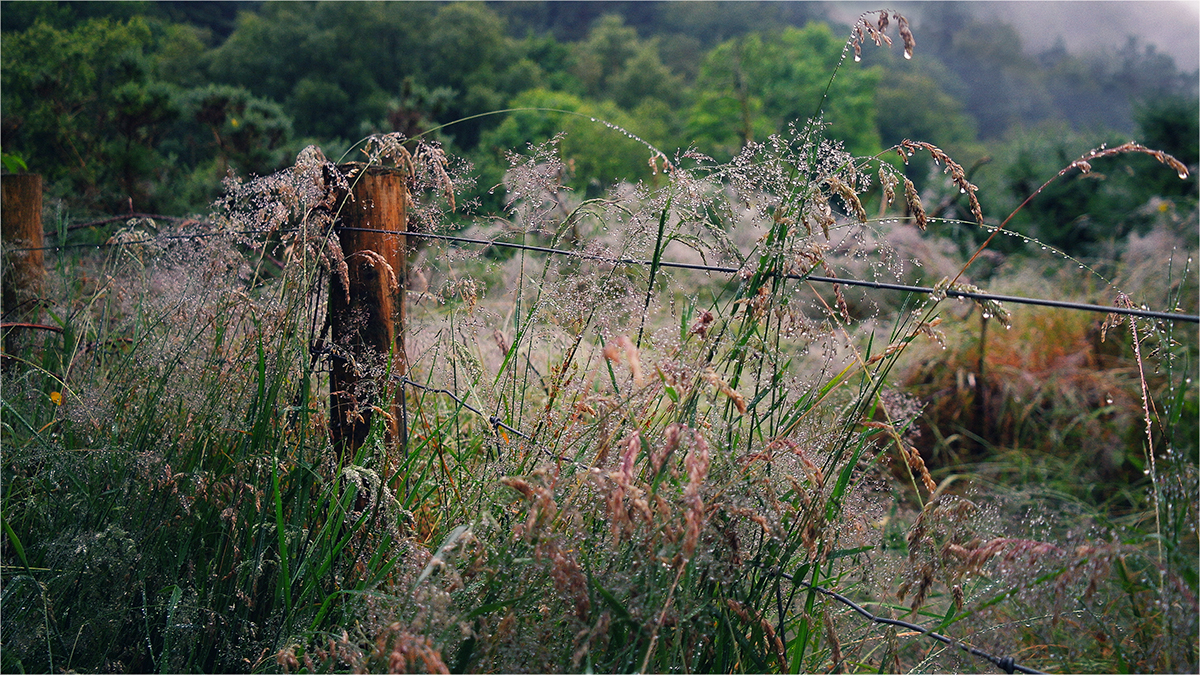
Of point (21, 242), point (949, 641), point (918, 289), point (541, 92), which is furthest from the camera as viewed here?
point (541, 92)

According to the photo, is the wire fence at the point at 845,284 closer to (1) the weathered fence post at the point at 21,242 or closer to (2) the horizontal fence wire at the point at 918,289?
(2) the horizontal fence wire at the point at 918,289

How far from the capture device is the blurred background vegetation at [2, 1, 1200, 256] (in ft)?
23.2

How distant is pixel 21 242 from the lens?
287cm

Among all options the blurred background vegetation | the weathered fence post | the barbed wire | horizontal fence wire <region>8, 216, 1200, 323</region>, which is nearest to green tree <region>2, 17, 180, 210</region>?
the blurred background vegetation

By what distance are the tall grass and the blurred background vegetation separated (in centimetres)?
30

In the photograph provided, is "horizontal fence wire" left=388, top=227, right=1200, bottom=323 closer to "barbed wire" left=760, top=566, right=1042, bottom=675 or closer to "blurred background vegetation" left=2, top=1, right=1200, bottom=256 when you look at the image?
"blurred background vegetation" left=2, top=1, right=1200, bottom=256

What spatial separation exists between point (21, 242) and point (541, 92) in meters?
16.9

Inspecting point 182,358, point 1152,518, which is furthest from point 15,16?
point 1152,518

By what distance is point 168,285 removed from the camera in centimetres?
200

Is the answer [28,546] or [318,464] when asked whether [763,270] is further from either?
[28,546]

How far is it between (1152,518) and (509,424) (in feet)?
10.9

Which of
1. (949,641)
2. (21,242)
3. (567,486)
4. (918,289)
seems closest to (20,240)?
(21,242)

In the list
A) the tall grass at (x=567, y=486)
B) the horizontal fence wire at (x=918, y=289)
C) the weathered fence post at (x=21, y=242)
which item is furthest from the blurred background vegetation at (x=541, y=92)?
the weathered fence post at (x=21, y=242)

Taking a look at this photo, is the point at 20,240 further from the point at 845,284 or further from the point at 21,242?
the point at 845,284
